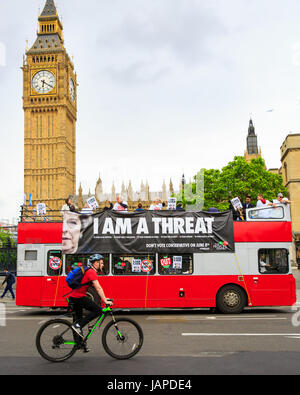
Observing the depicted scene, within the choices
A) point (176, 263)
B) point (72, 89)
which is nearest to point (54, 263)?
point (176, 263)

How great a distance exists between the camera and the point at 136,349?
7336 mm

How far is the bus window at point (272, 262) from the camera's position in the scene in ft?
46.6

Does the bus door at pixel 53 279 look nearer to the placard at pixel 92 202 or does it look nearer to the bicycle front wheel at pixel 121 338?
the placard at pixel 92 202

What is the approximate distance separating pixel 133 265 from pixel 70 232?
2368mm

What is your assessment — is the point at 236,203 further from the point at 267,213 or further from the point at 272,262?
the point at 272,262

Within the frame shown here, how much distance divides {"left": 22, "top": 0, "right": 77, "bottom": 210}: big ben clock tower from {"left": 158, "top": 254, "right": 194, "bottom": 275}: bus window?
256 feet

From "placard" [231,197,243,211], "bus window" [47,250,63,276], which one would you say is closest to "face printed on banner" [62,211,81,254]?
"bus window" [47,250,63,276]

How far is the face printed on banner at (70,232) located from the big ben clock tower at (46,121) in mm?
77251

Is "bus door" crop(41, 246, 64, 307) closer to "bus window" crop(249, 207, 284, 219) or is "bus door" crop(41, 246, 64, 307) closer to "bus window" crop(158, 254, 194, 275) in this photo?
"bus window" crop(158, 254, 194, 275)

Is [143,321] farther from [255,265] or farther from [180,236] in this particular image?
[255,265]

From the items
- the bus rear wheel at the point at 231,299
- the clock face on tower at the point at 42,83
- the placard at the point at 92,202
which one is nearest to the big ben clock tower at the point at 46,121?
the clock face on tower at the point at 42,83
